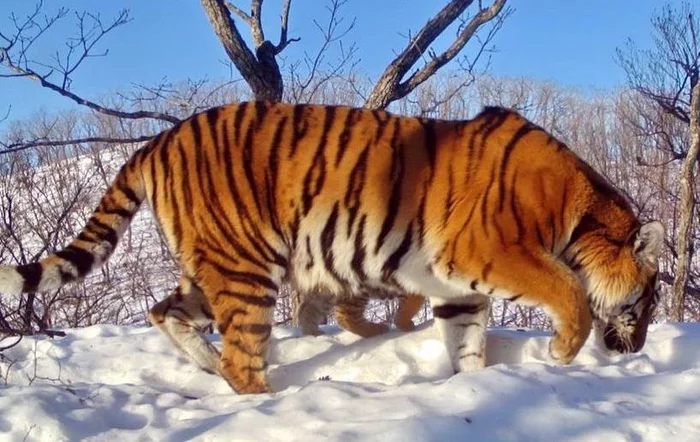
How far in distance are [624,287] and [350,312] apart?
1.73 m

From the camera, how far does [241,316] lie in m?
3.88

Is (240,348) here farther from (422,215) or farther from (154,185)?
(422,215)

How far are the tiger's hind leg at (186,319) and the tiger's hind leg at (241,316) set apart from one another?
1.57 feet

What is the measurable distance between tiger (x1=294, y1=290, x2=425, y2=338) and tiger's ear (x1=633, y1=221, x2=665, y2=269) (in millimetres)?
1482

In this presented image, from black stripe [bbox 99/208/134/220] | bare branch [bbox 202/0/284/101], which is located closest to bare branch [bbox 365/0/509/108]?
bare branch [bbox 202/0/284/101]

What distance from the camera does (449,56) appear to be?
21.4 feet

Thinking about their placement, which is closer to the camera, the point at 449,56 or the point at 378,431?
the point at 378,431

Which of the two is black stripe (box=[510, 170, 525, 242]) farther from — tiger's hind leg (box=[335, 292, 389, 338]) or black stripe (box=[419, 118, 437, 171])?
tiger's hind leg (box=[335, 292, 389, 338])

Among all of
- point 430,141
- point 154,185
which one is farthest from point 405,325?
point 154,185

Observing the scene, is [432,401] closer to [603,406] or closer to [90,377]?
→ [603,406]

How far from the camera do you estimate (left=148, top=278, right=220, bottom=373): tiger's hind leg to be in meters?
4.36

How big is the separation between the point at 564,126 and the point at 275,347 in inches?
776

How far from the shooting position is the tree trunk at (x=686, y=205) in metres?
8.38

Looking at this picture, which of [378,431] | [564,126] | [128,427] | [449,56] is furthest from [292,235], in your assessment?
[564,126]
